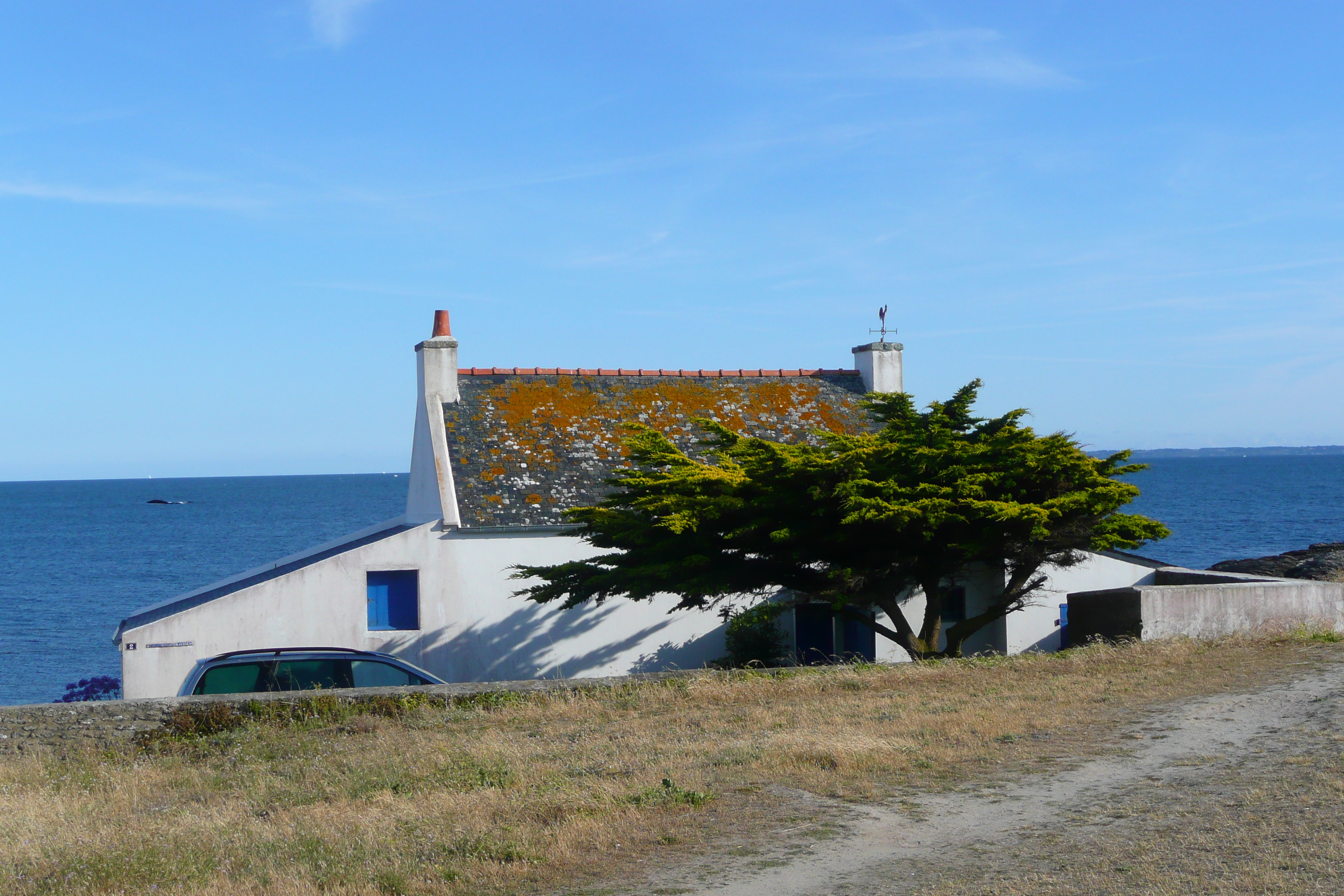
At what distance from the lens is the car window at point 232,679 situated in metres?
14.4

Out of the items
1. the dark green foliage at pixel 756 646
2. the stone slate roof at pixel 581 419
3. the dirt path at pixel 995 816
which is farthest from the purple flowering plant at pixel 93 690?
the dirt path at pixel 995 816

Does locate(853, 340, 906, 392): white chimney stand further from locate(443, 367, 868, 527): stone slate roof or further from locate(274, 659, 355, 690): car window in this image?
locate(274, 659, 355, 690): car window

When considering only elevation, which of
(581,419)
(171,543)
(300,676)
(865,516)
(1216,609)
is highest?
(581,419)

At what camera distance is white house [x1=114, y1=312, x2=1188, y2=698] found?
820 inches

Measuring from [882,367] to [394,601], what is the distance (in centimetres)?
1316

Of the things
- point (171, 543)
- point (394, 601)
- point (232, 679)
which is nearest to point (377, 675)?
point (232, 679)

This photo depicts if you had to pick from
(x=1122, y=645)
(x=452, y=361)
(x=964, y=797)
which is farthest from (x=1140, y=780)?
(x=452, y=361)

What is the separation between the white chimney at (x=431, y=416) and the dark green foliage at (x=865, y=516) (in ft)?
19.1

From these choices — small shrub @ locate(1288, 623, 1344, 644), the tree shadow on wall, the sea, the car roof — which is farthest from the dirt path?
the sea

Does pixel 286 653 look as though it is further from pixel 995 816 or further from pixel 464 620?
pixel 995 816

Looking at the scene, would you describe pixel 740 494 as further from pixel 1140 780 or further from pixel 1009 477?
pixel 1140 780

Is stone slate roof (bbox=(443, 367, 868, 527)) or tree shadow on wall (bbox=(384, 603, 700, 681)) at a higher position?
stone slate roof (bbox=(443, 367, 868, 527))

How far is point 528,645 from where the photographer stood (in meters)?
21.8

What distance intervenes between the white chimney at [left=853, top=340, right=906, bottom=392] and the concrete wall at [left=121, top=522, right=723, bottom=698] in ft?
27.4
